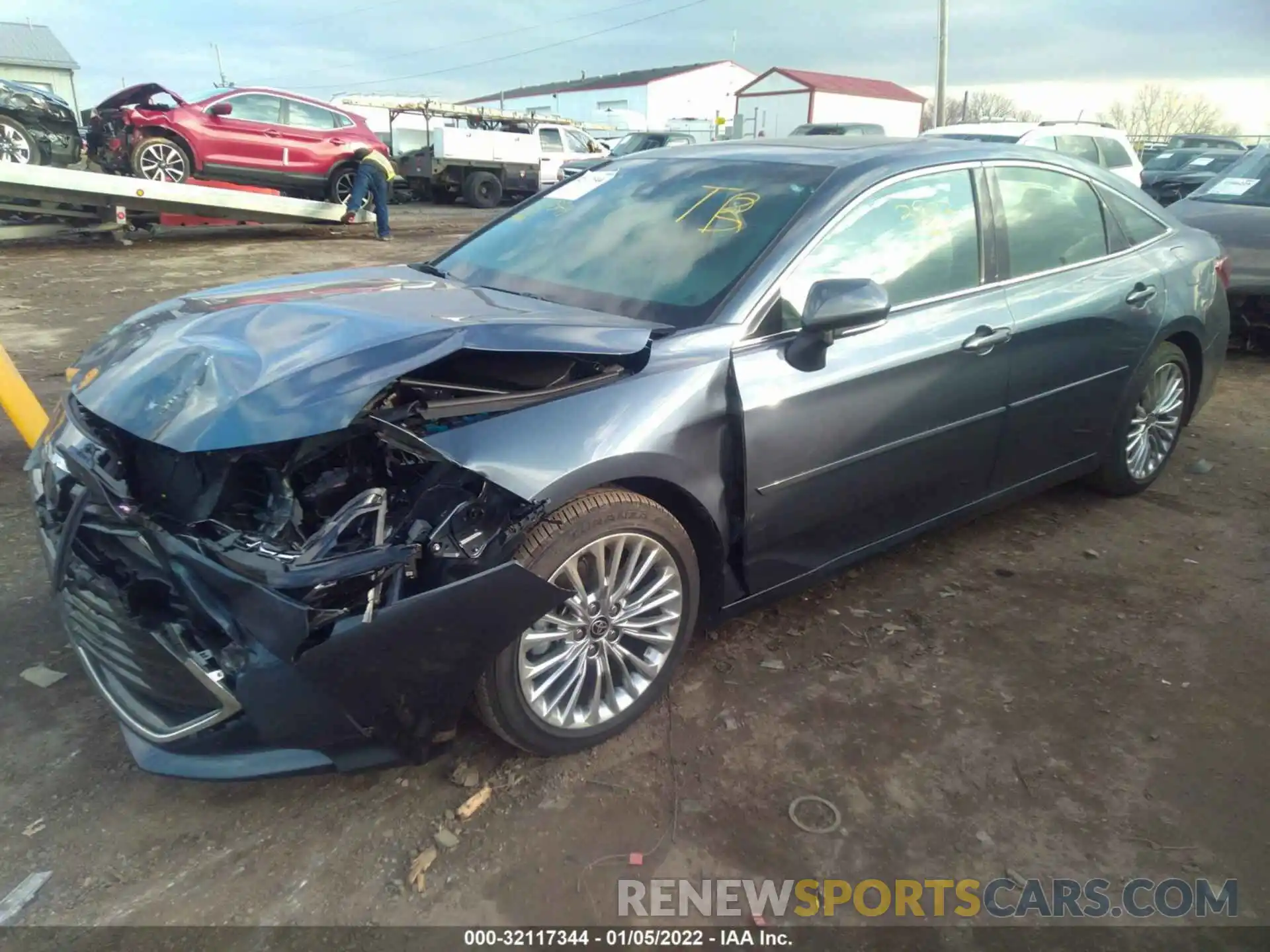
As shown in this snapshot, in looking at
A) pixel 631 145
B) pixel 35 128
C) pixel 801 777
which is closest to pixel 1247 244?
pixel 801 777

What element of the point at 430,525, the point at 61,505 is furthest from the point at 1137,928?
the point at 61,505

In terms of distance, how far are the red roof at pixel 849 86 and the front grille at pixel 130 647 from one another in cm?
5503

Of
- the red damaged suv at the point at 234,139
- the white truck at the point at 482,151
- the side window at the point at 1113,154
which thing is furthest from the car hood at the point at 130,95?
the side window at the point at 1113,154

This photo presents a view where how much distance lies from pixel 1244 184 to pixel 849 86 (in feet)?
174

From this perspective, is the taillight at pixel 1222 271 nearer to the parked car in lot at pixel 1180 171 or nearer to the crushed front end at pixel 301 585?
the crushed front end at pixel 301 585

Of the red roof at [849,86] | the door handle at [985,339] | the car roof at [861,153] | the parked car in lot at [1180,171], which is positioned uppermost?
the red roof at [849,86]

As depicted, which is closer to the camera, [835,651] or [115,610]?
[115,610]

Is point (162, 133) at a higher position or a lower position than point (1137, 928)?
higher

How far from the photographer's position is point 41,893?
2.21m

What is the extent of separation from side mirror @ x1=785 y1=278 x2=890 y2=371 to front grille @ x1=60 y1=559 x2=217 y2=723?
1952mm

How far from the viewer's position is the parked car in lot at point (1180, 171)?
1416cm

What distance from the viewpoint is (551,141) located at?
22.5m

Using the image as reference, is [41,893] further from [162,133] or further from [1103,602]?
[162,133]

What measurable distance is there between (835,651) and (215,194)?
1186 cm
